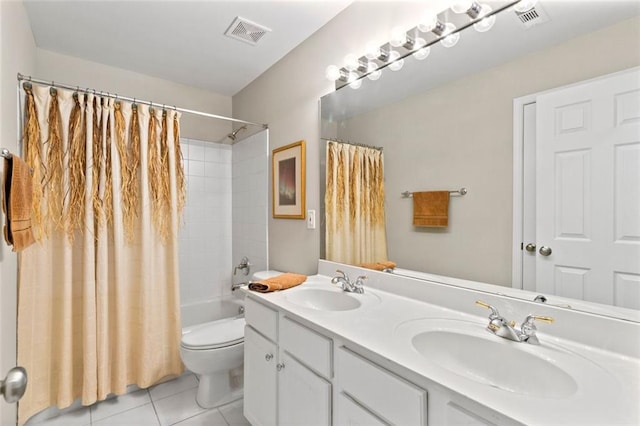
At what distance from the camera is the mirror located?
A: 925 millimetres

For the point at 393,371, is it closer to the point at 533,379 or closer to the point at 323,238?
the point at 533,379

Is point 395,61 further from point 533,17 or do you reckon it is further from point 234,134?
point 234,134

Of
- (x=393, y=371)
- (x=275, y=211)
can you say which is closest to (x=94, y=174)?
(x=275, y=211)

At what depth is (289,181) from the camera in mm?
2197

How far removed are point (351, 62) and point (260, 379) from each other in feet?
5.69

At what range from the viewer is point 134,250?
2.01m

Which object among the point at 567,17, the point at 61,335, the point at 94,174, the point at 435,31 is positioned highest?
the point at 435,31

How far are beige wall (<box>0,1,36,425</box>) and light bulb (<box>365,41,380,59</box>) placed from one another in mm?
1592

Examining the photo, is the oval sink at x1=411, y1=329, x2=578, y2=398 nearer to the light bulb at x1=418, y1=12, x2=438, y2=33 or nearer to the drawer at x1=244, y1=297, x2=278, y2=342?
the drawer at x1=244, y1=297, x2=278, y2=342

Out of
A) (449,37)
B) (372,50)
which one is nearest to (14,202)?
(372,50)

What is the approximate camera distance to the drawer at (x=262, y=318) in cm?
138

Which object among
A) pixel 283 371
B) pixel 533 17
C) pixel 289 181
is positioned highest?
pixel 533 17

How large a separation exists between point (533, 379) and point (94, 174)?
2.31m

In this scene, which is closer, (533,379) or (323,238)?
(533,379)
